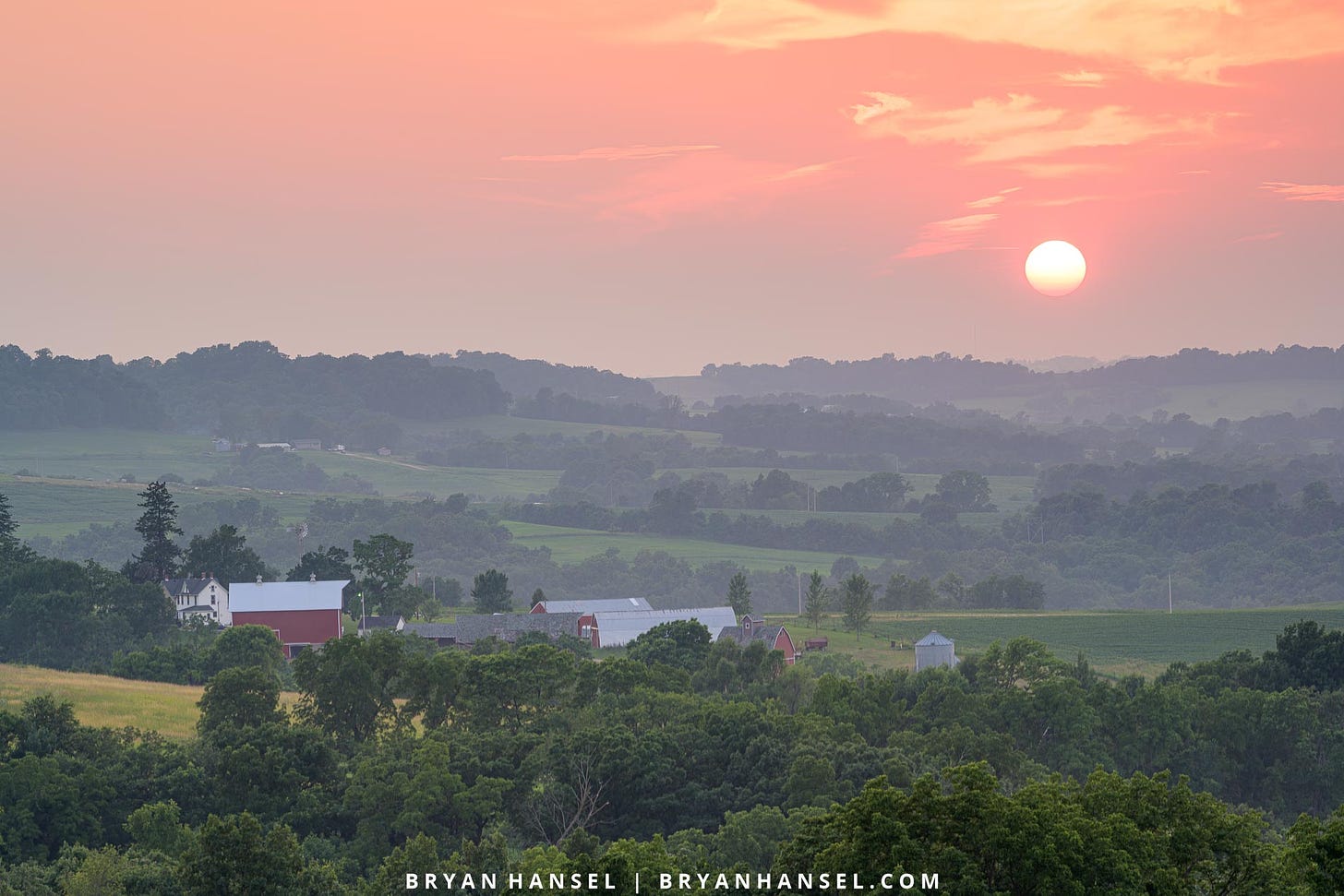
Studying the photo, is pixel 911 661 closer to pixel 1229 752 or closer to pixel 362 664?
pixel 1229 752

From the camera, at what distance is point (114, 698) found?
61.1 m

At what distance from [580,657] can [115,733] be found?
107ft

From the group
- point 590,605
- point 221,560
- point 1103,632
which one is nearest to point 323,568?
point 221,560

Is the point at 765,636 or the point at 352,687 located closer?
the point at 352,687

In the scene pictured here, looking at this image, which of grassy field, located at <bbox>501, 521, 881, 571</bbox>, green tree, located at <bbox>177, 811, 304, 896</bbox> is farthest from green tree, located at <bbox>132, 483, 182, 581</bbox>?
grassy field, located at <bbox>501, 521, 881, 571</bbox>

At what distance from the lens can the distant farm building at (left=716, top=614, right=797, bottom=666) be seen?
307 feet

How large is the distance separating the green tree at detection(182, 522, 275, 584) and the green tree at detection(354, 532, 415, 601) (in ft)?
28.8

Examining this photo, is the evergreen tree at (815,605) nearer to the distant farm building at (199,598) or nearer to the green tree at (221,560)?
the green tree at (221,560)

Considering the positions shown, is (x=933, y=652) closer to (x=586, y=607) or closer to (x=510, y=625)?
(x=510, y=625)

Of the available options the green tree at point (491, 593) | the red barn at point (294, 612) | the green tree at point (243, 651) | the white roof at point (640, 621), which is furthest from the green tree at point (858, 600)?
the green tree at point (243, 651)

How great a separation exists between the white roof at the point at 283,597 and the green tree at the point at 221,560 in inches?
352

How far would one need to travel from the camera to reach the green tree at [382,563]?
316 feet

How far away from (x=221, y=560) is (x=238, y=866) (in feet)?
239

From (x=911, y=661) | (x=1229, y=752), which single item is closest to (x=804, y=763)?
(x=1229, y=752)
